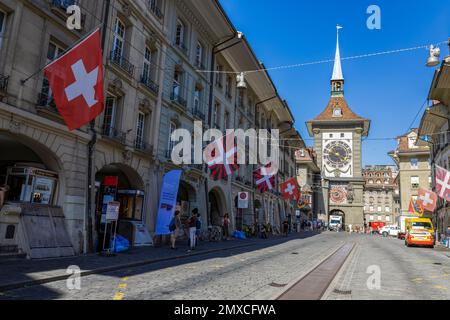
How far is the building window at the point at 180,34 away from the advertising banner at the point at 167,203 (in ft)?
29.1

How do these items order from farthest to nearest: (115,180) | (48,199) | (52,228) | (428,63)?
(428,63) → (115,180) → (48,199) → (52,228)

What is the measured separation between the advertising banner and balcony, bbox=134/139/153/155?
163 cm

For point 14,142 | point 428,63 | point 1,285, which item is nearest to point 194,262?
Answer: point 1,285

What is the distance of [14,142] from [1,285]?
791 cm

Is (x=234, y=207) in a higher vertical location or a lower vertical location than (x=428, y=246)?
higher

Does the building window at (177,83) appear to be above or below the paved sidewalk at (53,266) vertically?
above

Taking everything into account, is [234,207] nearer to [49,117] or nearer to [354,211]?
[49,117]

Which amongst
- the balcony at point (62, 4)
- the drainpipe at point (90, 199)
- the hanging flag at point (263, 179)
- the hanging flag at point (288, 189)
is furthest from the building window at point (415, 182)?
the balcony at point (62, 4)

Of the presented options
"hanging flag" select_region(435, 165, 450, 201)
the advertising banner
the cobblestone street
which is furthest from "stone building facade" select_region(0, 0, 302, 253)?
"hanging flag" select_region(435, 165, 450, 201)

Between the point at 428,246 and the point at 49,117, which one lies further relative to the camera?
the point at 428,246

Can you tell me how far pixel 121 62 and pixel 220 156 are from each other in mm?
8376

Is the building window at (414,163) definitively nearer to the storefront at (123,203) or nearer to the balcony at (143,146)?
the balcony at (143,146)

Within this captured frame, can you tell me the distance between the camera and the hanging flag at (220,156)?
2252 cm

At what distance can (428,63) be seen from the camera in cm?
1581
